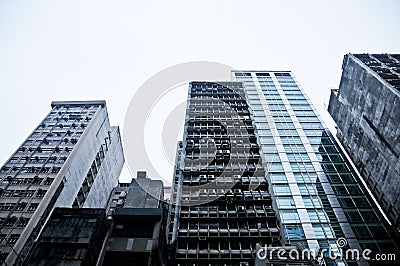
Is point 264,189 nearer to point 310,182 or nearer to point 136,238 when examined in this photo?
point 310,182

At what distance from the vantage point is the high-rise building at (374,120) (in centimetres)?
4206

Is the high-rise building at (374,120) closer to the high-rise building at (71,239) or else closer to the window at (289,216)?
the window at (289,216)

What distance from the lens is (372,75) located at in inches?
1871

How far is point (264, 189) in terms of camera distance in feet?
140

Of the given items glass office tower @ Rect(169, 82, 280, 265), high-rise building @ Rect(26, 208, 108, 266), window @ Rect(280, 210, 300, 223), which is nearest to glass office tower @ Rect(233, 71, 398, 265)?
window @ Rect(280, 210, 300, 223)

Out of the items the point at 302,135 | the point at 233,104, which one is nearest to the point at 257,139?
the point at 302,135

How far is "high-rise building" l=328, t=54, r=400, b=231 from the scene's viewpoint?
1656 inches

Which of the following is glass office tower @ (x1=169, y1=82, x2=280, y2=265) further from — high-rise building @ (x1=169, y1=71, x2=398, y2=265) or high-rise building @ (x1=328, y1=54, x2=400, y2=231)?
high-rise building @ (x1=328, y1=54, x2=400, y2=231)

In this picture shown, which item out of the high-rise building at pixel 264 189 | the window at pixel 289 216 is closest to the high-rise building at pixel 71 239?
the high-rise building at pixel 264 189

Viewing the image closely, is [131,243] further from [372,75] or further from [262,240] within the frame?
[372,75]

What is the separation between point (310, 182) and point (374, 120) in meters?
15.5

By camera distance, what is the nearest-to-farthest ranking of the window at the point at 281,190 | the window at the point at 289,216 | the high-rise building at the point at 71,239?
1. the high-rise building at the point at 71,239
2. the window at the point at 289,216
3. the window at the point at 281,190

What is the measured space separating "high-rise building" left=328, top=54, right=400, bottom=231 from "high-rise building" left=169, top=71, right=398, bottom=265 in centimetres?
420

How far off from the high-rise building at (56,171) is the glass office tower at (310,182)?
3407 centimetres
